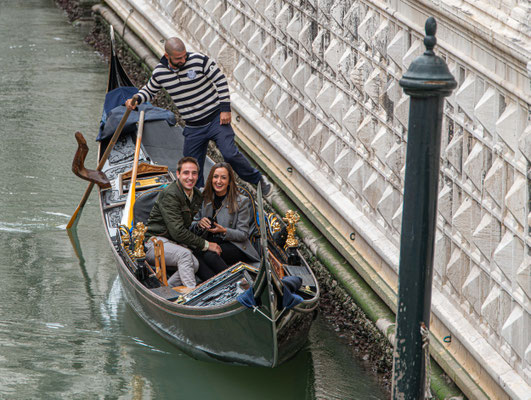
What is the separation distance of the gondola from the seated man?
9cm

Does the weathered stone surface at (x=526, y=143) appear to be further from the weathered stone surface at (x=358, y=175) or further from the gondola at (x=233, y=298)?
the weathered stone surface at (x=358, y=175)

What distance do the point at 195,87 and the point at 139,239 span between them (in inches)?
51.2

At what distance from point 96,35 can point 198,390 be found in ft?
24.5

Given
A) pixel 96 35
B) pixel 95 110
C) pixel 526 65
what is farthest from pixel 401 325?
pixel 96 35

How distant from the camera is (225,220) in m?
5.38

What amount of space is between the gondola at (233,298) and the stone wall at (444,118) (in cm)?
52

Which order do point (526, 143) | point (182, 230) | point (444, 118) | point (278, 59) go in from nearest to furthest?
point (526, 143) → point (444, 118) → point (182, 230) → point (278, 59)

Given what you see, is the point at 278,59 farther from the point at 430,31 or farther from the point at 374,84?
the point at 430,31

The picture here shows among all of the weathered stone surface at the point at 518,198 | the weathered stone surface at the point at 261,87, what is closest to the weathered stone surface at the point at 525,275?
the weathered stone surface at the point at 518,198

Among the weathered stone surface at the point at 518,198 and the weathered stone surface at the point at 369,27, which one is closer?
the weathered stone surface at the point at 518,198

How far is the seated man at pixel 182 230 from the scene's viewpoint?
5.20 meters

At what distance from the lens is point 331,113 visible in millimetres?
5762

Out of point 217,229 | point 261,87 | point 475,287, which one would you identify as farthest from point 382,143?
point 261,87

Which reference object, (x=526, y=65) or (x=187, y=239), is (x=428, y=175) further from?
(x=187, y=239)
